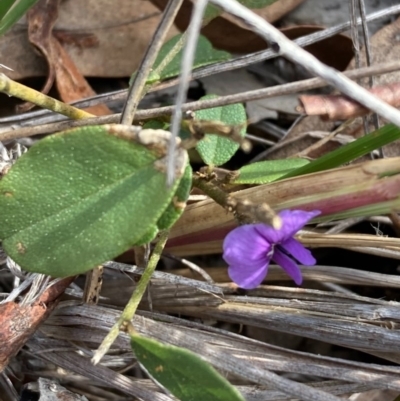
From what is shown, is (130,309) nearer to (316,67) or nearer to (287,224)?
(287,224)

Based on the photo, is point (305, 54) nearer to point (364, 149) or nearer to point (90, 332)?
point (364, 149)

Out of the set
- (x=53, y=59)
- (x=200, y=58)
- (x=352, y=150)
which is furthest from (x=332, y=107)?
(x=53, y=59)

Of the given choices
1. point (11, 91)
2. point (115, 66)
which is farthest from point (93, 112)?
point (11, 91)

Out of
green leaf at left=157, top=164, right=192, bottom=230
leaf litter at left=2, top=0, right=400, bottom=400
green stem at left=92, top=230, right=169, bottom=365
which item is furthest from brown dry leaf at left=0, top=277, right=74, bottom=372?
green leaf at left=157, top=164, right=192, bottom=230

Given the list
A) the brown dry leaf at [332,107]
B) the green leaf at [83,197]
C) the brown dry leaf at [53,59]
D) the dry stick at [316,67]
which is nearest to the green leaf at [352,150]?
the brown dry leaf at [332,107]

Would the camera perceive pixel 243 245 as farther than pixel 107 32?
No

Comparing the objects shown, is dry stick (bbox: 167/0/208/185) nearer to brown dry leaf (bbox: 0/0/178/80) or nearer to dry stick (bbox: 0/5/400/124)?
dry stick (bbox: 0/5/400/124)

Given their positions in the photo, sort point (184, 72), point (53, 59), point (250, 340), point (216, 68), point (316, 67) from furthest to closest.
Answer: point (53, 59), point (216, 68), point (250, 340), point (316, 67), point (184, 72)
